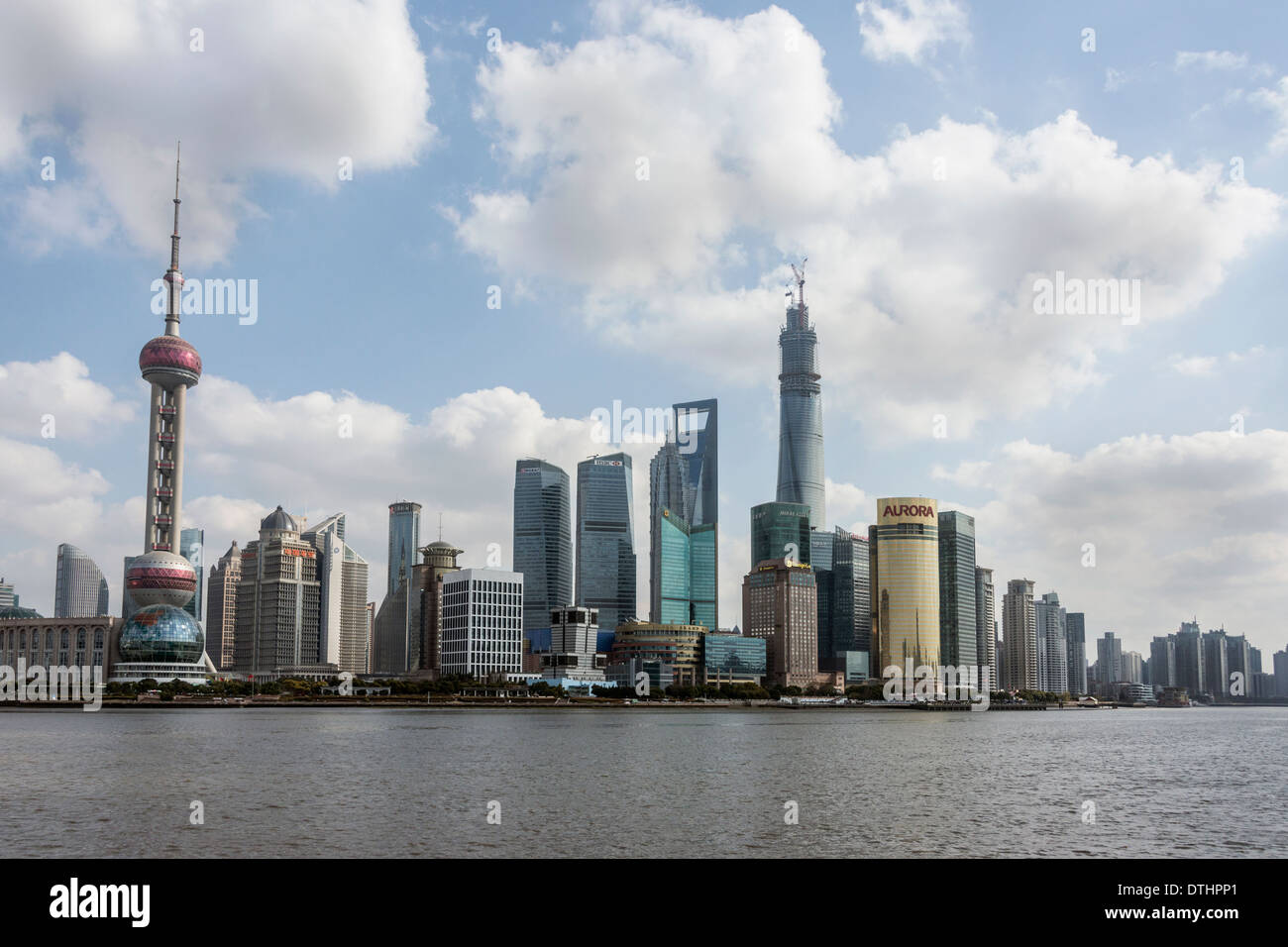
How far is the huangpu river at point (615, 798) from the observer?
5347 centimetres

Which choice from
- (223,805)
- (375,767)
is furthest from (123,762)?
(223,805)

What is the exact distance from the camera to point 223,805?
66000mm

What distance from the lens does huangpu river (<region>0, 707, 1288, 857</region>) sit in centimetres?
5347

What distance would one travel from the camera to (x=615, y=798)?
7106 centimetres
